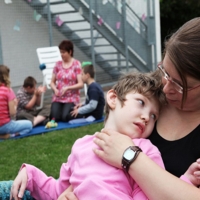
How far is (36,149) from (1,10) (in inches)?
139

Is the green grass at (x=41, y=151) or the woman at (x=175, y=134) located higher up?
the woman at (x=175, y=134)

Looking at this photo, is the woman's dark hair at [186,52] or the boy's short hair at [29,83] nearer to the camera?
the woman's dark hair at [186,52]

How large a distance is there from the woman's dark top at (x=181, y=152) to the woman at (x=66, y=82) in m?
5.26

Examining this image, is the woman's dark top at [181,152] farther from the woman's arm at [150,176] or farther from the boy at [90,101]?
the boy at [90,101]

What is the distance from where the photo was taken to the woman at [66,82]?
6945 millimetres

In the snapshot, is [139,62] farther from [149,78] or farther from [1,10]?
[149,78]

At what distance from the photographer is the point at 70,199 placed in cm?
164

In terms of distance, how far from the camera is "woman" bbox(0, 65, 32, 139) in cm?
574

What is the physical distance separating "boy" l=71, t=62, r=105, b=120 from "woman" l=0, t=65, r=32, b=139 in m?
1.07

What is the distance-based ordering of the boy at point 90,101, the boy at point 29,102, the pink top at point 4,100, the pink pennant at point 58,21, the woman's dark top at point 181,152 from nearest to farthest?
the woman's dark top at point 181,152
the pink top at point 4,100
the boy at point 90,101
the boy at point 29,102
the pink pennant at point 58,21

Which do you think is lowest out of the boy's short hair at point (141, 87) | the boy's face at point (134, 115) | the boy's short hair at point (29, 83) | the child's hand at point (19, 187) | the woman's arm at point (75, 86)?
the woman's arm at point (75, 86)

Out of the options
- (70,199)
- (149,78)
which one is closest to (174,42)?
(149,78)

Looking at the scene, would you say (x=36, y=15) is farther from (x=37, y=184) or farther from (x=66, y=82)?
(x=37, y=184)

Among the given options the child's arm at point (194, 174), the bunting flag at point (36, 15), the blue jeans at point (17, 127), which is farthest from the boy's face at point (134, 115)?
the bunting flag at point (36, 15)
